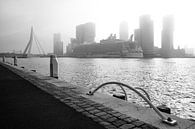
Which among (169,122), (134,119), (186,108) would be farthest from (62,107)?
(186,108)

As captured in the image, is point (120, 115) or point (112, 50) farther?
point (112, 50)

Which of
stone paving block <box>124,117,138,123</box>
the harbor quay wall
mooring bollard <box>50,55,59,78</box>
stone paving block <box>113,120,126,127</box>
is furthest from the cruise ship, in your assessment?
stone paving block <box>113,120,126,127</box>

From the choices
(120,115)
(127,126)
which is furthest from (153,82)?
(127,126)

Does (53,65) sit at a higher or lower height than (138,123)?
higher

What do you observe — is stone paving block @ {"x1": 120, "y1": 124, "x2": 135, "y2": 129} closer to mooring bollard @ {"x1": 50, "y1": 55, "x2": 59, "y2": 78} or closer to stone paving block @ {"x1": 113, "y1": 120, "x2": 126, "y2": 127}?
stone paving block @ {"x1": 113, "y1": 120, "x2": 126, "y2": 127}

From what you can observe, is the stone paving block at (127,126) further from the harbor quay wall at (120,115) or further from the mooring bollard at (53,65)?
the mooring bollard at (53,65)

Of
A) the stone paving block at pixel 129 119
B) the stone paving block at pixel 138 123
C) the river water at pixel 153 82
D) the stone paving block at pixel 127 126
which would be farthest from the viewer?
the river water at pixel 153 82

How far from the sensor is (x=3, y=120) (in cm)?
354

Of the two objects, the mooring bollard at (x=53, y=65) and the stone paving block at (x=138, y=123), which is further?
the mooring bollard at (x=53, y=65)

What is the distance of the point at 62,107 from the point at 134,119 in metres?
1.93

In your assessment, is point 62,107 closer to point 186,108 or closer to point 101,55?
point 186,108

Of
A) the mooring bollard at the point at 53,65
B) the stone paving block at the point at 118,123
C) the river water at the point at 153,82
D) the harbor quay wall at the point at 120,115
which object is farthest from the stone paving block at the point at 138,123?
the mooring bollard at the point at 53,65

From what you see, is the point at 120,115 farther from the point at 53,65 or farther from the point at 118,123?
the point at 53,65

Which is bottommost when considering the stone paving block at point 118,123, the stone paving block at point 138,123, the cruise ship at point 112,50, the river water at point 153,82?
the river water at point 153,82
